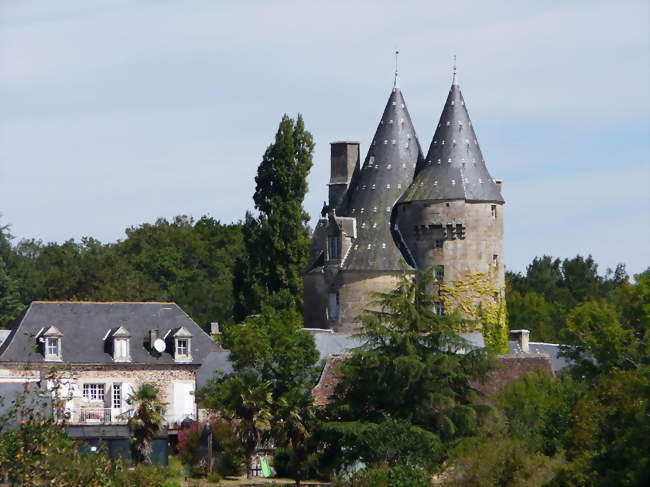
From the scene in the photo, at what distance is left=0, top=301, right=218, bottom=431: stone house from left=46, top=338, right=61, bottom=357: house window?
0.12 feet

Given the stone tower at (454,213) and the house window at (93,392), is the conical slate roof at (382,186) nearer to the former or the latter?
the stone tower at (454,213)

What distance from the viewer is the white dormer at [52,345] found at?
64438mm

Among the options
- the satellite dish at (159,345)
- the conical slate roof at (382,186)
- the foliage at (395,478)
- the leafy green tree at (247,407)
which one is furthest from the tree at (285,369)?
the conical slate roof at (382,186)

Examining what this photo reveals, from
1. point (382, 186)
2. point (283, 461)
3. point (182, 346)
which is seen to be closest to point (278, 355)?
point (283, 461)

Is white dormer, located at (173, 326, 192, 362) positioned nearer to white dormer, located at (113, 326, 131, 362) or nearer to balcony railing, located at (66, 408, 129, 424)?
white dormer, located at (113, 326, 131, 362)

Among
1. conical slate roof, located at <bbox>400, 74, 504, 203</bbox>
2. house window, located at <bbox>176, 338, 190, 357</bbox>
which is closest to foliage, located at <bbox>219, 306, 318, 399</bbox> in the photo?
house window, located at <bbox>176, 338, 190, 357</bbox>

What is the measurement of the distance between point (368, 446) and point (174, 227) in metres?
71.0

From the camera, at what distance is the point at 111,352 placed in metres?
65.1

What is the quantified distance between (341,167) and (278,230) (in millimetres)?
4056

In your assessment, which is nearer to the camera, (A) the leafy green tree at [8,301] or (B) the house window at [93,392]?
(B) the house window at [93,392]

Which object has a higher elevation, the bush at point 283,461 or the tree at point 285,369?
the tree at point 285,369

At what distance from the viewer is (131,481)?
153ft

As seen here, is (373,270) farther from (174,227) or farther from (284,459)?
(174,227)

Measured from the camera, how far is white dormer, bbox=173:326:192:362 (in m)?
65.9
